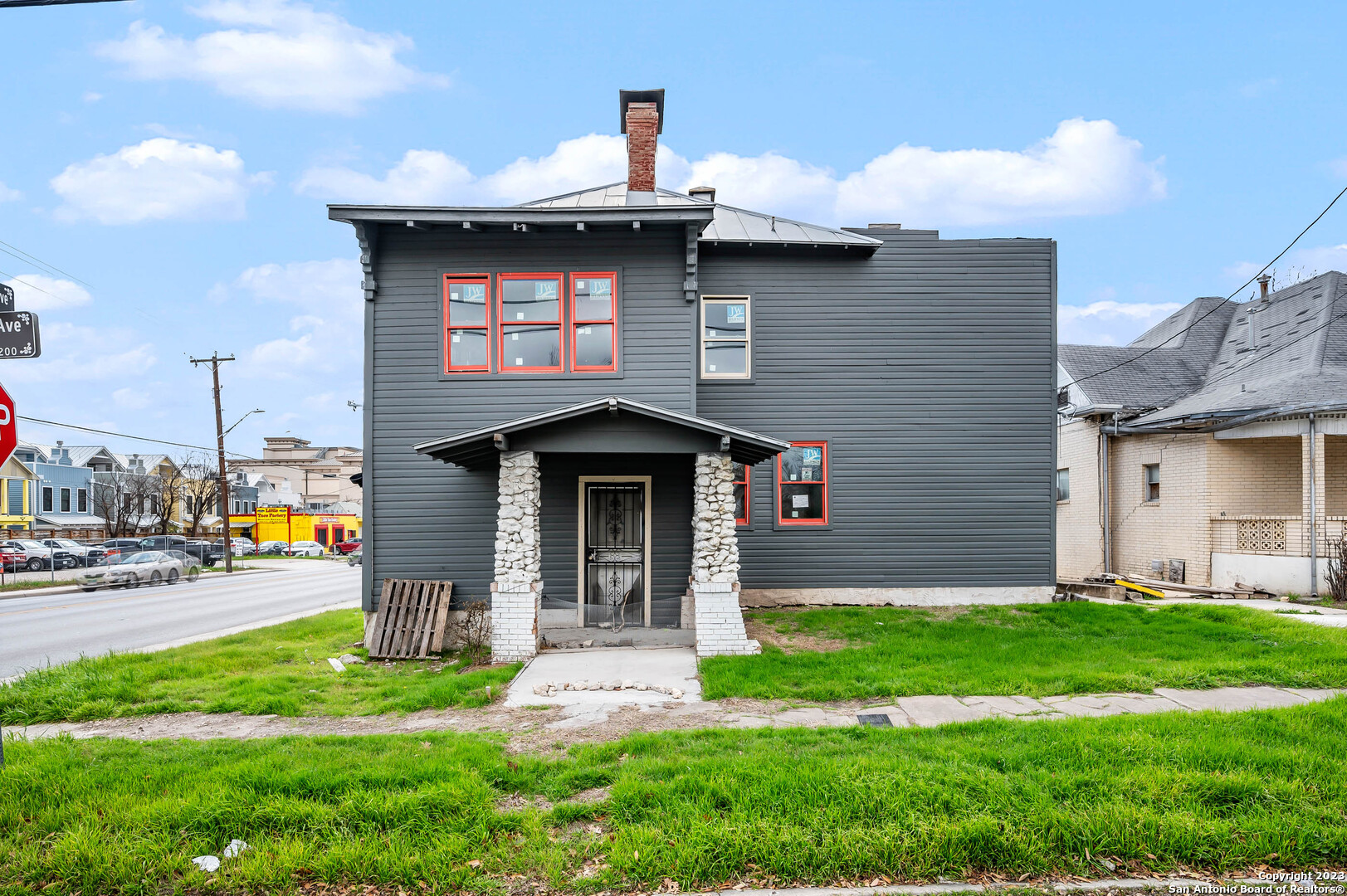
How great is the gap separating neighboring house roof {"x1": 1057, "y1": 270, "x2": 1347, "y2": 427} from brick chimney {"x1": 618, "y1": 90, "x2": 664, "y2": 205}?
42.9ft

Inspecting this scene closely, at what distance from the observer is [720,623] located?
975cm

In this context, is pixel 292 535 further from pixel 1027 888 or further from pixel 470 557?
pixel 1027 888

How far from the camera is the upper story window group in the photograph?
1154 centimetres

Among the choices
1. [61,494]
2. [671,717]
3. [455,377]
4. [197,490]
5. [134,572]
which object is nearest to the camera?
[671,717]

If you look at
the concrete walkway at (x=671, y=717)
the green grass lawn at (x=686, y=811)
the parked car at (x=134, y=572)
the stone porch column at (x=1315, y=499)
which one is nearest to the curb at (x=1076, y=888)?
the green grass lawn at (x=686, y=811)

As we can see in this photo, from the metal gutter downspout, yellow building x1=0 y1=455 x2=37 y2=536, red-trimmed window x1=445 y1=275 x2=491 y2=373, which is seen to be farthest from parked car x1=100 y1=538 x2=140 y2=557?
the metal gutter downspout

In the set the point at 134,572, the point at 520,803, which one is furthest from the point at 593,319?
the point at 134,572

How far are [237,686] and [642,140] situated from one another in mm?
10862

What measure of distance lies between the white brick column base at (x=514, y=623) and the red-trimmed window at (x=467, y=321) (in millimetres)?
3711

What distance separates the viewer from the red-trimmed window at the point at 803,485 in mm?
13242

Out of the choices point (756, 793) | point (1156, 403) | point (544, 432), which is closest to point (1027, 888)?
point (756, 793)

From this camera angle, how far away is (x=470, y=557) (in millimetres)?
11539

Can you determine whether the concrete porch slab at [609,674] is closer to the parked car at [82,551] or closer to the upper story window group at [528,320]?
the upper story window group at [528,320]

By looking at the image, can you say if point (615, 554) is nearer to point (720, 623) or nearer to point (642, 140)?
point (720, 623)
